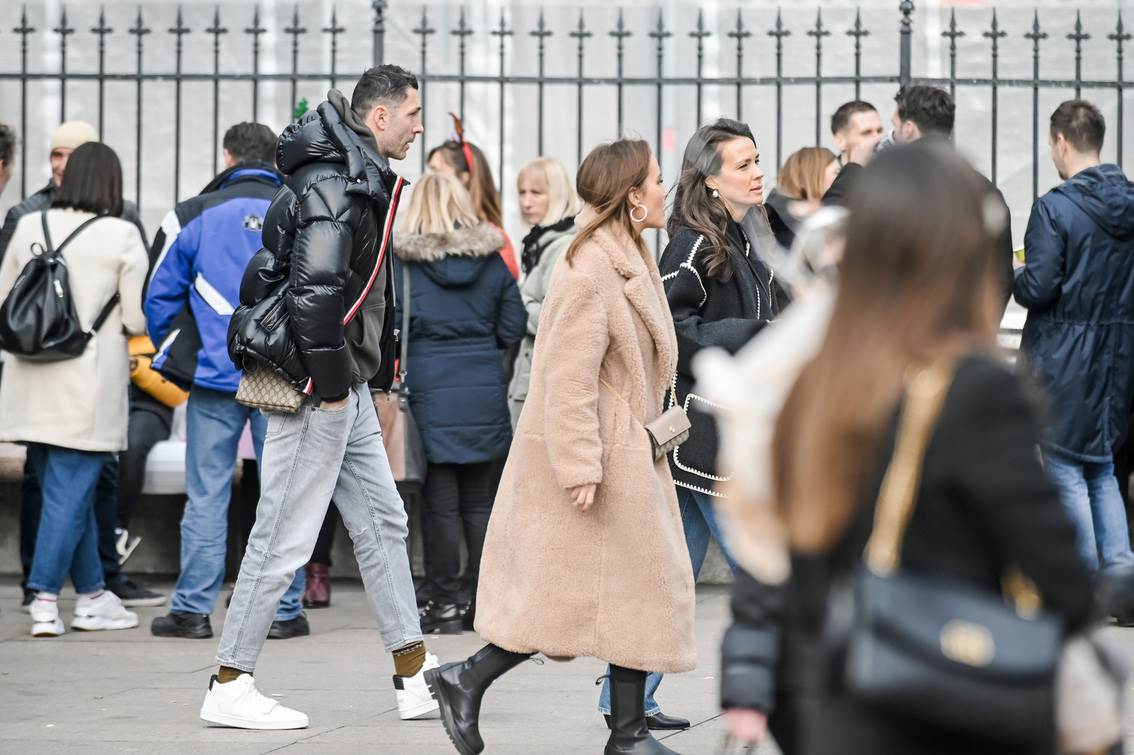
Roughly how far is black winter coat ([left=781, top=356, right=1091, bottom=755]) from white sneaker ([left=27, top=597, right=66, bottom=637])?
524 centimetres

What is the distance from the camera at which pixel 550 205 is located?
7621 mm

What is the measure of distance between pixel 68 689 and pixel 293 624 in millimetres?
1158

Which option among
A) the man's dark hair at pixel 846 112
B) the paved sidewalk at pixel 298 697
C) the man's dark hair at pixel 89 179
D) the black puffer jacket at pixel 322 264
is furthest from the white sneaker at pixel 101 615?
the man's dark hair at pixel 846 112

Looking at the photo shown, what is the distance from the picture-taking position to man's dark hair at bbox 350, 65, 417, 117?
18.1 feet

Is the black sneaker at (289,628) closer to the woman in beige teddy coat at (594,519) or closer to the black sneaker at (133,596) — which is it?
the black sneaker at (133,596)

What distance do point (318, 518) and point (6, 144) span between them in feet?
10.5

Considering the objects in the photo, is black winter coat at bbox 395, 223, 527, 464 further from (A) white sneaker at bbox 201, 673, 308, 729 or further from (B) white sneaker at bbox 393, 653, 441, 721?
(A) white sneaker at bbox 201, 673, 308, 729

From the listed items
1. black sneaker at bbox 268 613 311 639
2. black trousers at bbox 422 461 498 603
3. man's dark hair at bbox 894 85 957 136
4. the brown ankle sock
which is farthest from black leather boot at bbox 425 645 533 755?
man's dark hair at bbox 894 85 957 136

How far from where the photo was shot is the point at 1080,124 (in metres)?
7.07

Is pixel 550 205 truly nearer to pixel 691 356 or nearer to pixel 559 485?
pixel 691 356

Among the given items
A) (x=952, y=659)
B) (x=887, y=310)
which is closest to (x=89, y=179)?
(x=887, y=310)

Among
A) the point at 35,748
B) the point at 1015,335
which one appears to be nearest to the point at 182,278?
the point at 35,748

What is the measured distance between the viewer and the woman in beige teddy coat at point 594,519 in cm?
457

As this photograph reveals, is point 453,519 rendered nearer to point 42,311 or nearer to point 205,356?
point 205,356
